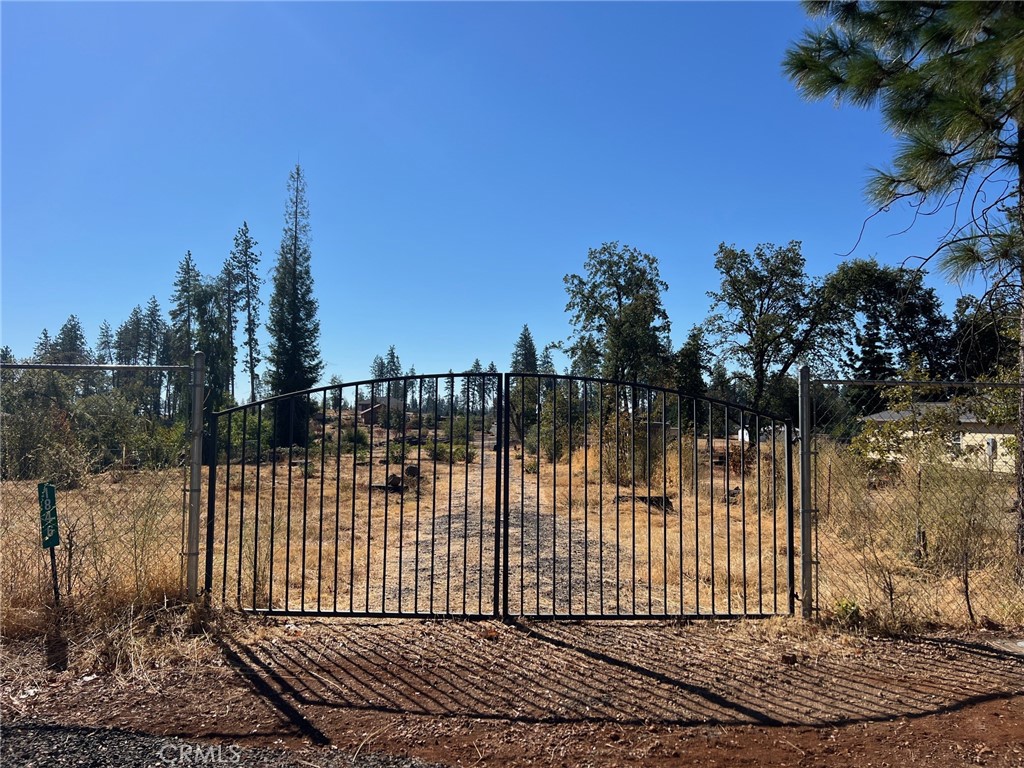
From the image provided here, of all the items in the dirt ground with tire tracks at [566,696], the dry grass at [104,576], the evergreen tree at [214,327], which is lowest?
the dirt ground with tire tracks at [566,696]

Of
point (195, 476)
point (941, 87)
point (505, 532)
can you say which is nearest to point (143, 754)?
point (195, 476)

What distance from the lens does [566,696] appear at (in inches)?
131

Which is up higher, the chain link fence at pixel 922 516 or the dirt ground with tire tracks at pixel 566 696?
the chain link fence at pixel 922 516

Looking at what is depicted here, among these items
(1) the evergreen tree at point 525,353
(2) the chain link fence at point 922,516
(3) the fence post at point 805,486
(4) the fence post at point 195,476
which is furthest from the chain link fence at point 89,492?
(1) the evergreen tree at point 525,353

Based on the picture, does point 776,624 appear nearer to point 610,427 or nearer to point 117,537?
point 117,537

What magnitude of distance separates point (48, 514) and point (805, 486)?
5225mm

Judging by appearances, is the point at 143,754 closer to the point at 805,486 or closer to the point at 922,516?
the point at 805,486

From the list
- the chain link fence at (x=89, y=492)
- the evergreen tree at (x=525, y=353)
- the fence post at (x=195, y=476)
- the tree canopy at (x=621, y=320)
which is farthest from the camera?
the evergreen tree at (x=525, y=353)

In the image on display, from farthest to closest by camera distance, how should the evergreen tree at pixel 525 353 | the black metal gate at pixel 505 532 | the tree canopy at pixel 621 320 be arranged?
the evergreen tree at pixel 525 353, the tree canopy at pixel 621 320, the black metal gate at pixel 505 532

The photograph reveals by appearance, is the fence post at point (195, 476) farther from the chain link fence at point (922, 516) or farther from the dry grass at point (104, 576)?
the chain link fence at point (922, 516)

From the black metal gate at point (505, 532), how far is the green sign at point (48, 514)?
936 mm

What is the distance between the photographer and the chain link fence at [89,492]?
4.13 metres

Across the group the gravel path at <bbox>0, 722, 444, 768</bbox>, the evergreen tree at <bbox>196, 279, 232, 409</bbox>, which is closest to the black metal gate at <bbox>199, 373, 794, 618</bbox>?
the gravel path at <bbox>0, 722, 444, 768</bbox>

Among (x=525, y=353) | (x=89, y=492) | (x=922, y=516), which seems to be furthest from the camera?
(x=525, y=353)
